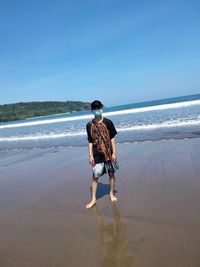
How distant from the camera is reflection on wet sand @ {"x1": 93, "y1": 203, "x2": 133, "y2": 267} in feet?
10.7

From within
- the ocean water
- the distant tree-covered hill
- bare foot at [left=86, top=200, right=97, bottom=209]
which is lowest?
the distant tree-covered hill

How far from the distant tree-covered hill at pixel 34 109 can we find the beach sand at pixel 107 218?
101 m

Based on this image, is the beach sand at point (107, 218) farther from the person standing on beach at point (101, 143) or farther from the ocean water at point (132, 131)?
the ocean water at point (132, 131)

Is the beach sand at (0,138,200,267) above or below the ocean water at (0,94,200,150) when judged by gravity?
above

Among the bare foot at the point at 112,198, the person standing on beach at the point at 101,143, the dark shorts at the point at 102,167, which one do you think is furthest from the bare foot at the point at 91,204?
the dark shorts at the point at 102,167

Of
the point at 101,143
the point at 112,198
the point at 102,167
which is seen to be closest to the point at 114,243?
the point at 112,198

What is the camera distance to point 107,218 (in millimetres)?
4594

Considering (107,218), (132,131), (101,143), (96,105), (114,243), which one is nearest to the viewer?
(114,243)

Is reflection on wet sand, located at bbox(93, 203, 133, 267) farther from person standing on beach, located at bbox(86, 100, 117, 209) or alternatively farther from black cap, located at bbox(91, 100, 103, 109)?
black cap, located at bbox(91, 100, 103, 109)

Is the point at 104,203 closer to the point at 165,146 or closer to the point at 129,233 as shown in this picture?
the point at 129,233

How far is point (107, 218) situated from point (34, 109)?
126m

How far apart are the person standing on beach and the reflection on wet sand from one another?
2.90ft

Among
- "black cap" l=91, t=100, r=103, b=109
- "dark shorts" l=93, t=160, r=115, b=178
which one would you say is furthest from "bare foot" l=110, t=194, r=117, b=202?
"black cap" l=91, t=100, r=103, b=109

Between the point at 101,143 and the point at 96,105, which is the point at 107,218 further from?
the point at 96,105
